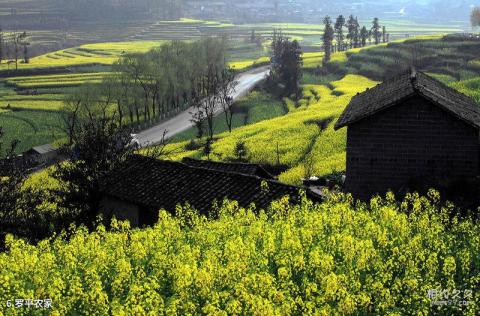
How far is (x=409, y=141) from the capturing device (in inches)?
1145

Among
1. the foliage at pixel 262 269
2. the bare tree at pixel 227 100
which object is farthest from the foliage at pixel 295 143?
the foliage at pixel 262 269

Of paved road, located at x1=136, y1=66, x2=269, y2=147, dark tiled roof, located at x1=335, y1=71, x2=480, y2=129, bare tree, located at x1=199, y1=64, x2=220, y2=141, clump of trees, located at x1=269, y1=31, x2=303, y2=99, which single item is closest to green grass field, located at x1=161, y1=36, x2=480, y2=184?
A: clump of trees, located at x1=269, y1=31, x2=303, y2=99

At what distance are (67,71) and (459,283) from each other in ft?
404

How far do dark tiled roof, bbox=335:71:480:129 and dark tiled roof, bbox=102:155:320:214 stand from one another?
19.3 feet

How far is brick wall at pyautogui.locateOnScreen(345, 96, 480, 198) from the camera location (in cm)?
2858

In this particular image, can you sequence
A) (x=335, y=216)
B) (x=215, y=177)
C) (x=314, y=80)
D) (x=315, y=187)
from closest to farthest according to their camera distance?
(x=335, y=216) < (x=215, y=177) < (x=315, y=187) < (x=314, y=80)

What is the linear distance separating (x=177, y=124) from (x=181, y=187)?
197 feet

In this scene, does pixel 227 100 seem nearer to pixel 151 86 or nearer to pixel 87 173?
pixel 151 86

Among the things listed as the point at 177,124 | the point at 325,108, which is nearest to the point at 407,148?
the point at 325,108

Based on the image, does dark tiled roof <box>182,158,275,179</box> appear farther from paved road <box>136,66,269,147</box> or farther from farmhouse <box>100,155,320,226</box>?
paved road <box>136,66,269,147</box>

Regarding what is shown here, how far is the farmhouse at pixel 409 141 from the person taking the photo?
28484mm

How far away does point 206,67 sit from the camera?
11006 centimetres

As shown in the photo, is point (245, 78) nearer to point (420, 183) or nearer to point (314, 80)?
point (314, 80)

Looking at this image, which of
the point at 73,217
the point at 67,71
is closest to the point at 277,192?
the point at 73,217
